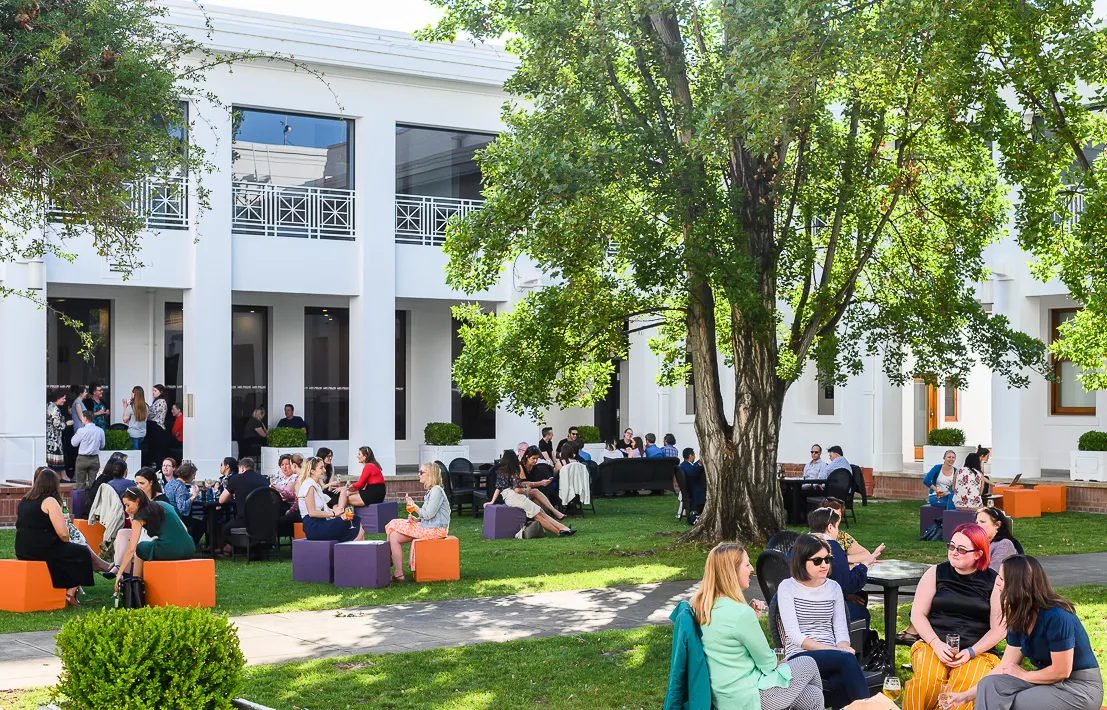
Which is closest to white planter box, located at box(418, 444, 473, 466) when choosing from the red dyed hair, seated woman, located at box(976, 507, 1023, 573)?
seated woman, located at box(976, 507, 1023, 573)

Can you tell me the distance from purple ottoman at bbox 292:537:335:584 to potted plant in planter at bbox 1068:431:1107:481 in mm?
13860

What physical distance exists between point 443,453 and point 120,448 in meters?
5.71

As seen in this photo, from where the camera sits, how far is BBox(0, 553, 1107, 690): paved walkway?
30.2 feet

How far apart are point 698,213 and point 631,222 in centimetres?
106

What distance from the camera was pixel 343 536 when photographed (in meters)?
13.4

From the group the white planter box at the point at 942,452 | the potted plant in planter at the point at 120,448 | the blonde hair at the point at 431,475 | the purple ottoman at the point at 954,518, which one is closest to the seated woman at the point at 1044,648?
the blonde hair at the point at 431,475

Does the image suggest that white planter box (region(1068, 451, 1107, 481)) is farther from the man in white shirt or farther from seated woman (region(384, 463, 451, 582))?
seated woman (region(384, 463, 451, 582))

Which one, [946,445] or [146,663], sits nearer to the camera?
[146,663]

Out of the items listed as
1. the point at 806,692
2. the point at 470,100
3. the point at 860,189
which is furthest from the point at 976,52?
the point at 470,100

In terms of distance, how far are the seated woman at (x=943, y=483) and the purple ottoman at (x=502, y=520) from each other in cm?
560

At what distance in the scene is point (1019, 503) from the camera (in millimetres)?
20109

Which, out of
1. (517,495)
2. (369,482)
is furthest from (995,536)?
(369,482)

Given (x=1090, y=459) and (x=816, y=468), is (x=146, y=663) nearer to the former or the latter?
(x=816, y=468)

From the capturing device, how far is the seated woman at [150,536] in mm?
11141
